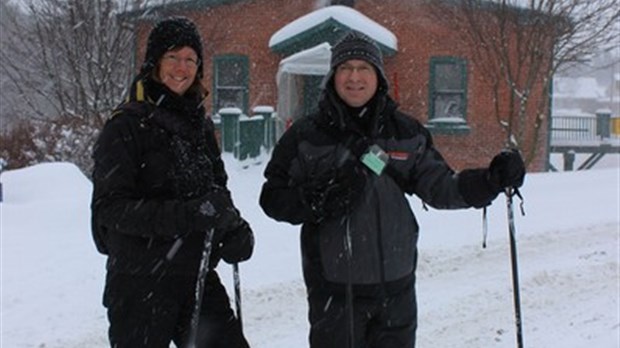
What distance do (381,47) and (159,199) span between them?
15.6m

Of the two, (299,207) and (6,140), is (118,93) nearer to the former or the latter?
(6,140)

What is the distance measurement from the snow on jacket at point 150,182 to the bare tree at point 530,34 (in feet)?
39.1

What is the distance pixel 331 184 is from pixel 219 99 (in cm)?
1684

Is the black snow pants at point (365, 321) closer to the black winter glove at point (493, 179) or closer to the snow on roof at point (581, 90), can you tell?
the black winter glove at point (493, 179)

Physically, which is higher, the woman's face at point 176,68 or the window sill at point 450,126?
the woman's face at point 176,68

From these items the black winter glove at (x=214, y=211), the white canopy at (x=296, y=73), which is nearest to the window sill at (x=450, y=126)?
the white canopy at (x=296, y=73)

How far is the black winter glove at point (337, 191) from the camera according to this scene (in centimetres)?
329

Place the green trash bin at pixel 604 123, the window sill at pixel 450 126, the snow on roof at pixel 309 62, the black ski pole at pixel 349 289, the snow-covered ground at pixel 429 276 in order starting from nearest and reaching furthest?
1. the black ski pole at pixel 349 289
2. the snow-covered ground at pixel 429 276
3. the snow on roof at pixel 309 62
4. the window sill at pixel 450 126
5. the green trash bin at pixel 604 123

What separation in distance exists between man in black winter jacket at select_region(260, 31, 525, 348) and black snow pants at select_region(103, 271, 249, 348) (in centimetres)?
→ 48

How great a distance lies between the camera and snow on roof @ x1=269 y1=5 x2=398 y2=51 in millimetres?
18000

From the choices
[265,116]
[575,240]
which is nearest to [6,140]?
[265,116]

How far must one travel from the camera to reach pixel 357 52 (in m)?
3.36

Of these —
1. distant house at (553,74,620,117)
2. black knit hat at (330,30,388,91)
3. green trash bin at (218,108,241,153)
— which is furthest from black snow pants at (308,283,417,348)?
distant house at (553,74,620,117)

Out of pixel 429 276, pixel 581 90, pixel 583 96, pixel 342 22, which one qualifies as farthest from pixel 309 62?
pixel 581 90
